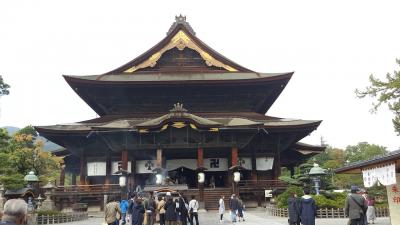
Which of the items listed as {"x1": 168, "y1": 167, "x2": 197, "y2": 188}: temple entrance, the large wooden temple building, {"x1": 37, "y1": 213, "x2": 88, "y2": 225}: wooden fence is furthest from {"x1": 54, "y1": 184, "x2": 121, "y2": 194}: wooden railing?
{"x1": 37, "y1": 213, "x2": 88, "y2": 225}: wooden fence

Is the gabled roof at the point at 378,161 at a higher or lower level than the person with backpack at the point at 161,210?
higher

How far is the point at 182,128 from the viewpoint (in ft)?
97.6

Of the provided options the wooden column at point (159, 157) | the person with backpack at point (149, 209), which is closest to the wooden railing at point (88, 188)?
the wooden column at point (159, 157)

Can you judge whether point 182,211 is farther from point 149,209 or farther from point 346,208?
point 346,208

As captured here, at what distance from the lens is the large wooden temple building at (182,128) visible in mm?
29984

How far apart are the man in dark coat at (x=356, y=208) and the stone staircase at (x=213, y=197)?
1723cm

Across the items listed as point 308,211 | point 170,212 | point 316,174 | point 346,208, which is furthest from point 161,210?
point 316,174

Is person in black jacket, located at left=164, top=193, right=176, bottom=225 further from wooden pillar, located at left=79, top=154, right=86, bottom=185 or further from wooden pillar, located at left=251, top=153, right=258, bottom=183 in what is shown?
wooden pillar, located at left=79, top=154, right=86, bottom=185

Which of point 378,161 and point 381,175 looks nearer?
point 378,161

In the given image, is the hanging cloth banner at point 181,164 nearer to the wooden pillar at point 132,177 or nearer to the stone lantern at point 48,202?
the wooden pillar at point 132,177

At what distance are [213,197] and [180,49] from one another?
14958 mm

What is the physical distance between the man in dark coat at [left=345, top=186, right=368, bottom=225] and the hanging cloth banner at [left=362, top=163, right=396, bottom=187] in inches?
133

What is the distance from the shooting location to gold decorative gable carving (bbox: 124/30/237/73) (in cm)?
3672

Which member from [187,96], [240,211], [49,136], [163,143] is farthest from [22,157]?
[240,211]
